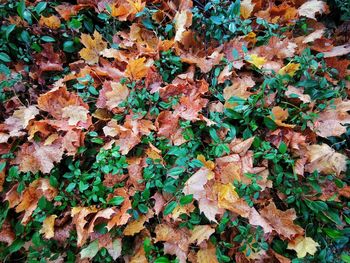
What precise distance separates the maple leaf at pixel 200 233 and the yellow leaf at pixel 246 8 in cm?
107

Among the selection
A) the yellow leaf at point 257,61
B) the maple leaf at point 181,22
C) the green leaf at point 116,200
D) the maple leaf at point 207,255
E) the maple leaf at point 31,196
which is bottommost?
the maple leaf at point 207,255

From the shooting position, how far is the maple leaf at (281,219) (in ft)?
4.91

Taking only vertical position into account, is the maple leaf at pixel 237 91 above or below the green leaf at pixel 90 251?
above

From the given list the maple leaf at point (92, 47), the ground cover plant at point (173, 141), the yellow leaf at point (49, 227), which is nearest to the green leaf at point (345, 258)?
the ground cover plant at point (173, 141)

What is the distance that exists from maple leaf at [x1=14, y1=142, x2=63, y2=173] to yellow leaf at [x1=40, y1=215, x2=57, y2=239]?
211mm

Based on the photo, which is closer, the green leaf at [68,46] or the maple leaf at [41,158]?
the maple leaf at [41,158]

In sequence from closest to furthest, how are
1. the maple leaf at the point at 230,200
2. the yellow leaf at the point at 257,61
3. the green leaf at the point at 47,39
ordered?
the maple leaf at the point at 230,200
the yellow leaf at the point at 257,61
the green leaf at the point at 47,39

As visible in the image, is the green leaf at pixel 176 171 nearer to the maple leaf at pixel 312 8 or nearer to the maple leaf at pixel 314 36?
the maple leaf at pixel 314 36

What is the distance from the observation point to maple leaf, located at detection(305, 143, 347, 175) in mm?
1491

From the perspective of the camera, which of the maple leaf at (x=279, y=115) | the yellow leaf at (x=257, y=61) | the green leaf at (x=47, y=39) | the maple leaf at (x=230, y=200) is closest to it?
the maple leaf at (x=230, y=200)

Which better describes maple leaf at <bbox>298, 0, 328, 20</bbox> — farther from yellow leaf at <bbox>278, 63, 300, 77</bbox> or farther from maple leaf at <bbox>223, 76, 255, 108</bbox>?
maple leaf at <bbox>223, 76, 255, 108</bbox>

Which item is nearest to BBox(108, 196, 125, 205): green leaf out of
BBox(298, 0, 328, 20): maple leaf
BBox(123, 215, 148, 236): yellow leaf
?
BBox(123, 215, 148, 236): yellow leaf

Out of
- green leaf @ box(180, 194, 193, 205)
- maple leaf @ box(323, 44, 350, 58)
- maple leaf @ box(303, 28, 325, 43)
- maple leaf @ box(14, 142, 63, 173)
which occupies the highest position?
maple leaf @ box(303, 28, 325, 43)

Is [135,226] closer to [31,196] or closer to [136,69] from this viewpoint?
[31,196]
